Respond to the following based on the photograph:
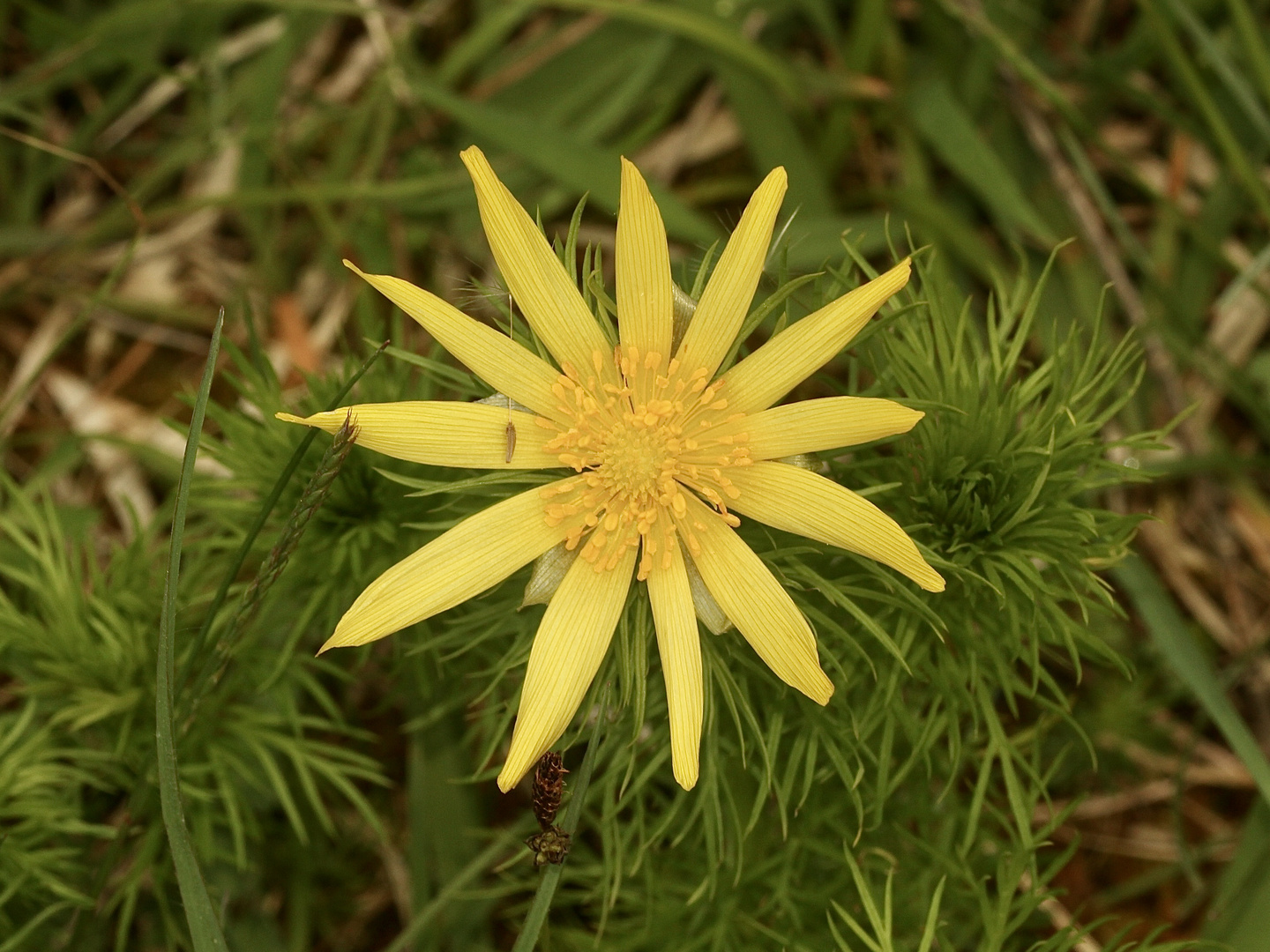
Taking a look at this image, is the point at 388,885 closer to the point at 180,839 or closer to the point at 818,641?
the point at 180,839

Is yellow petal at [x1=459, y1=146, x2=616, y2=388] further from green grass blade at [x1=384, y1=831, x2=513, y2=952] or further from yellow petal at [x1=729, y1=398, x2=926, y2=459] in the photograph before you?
green grass blade at [x1=384, y1=831, x2=513, y2=952]

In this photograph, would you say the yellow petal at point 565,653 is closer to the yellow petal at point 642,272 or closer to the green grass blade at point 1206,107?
the yellow petal at point 642,272

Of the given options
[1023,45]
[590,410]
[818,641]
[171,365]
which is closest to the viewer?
[590,410]

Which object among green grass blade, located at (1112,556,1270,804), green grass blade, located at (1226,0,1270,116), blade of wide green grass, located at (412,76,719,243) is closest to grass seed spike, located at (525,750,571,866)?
green grass blade, located at (1112,556,1270,804)

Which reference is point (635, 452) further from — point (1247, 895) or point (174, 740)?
point (1247, 895)

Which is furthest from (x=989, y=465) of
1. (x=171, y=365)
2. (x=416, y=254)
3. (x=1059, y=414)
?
(x=171, y=365)

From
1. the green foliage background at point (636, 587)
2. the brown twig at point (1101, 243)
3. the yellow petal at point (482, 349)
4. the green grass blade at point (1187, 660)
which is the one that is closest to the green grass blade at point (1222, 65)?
the green foliage background at point (636, 587)
